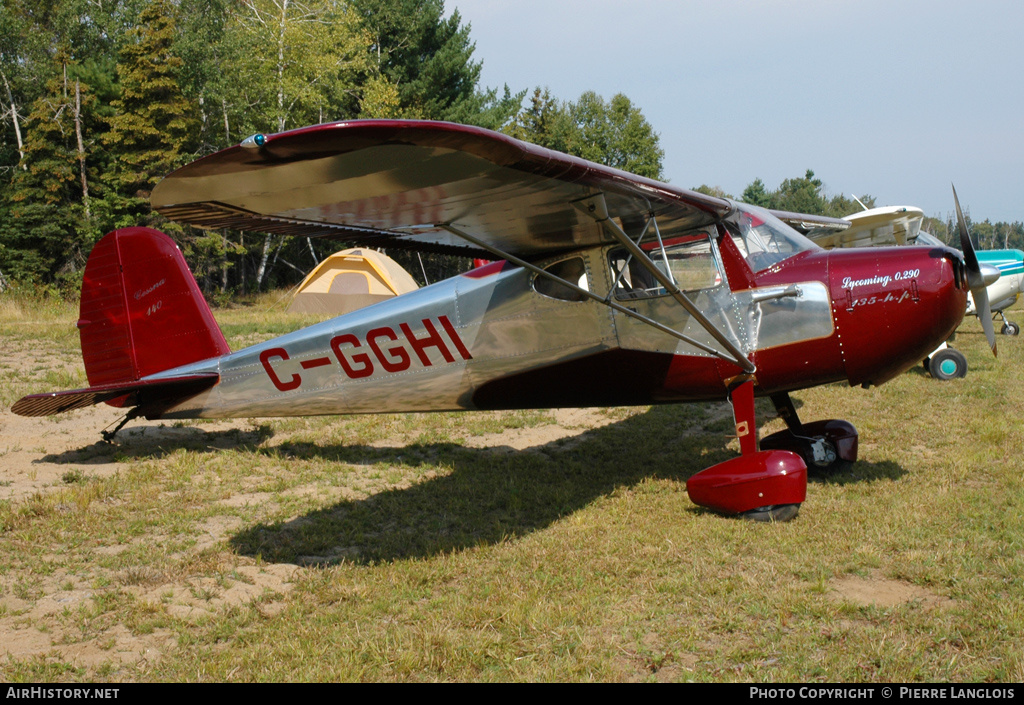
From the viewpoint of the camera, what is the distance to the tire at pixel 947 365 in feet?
36.4

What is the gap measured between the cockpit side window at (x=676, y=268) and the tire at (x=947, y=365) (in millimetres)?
7276

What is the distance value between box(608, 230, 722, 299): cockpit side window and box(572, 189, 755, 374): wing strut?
11 centimetres

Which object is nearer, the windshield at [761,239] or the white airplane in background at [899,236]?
the windshield at [761,239]

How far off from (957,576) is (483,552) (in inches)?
112

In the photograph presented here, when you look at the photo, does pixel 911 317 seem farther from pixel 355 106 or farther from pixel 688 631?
pixel 355 106

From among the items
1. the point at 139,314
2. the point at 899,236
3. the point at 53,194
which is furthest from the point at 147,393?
the point at 53,194

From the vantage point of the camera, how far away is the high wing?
3.50 meters

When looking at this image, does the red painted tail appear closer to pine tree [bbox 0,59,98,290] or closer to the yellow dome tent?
the yellow dome tent

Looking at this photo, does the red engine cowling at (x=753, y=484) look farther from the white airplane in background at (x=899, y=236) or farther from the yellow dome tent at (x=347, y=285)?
the yellow dome tent at (x=347, y=285)

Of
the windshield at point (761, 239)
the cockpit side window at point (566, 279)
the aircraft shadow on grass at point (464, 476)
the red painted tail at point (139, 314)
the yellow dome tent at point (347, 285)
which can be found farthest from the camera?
the yellow dome tent at point (347, 285)

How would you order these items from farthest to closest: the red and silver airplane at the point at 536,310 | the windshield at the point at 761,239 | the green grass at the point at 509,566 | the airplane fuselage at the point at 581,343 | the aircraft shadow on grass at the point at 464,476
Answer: the windshield at the point at 761,239, the airplane fuselage at the point at 581,343, the aircraft shadow on grass at the point at 464,476, the red and silver airplane at the point at 536,310, the green grass at the point at 509,566

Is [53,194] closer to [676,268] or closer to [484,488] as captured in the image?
[484,488]

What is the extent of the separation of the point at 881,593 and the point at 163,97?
34627mm

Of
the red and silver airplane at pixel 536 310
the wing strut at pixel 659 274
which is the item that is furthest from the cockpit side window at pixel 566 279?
the wing strut at pixel 659 274
